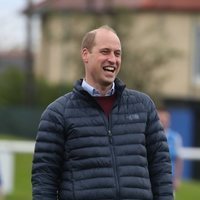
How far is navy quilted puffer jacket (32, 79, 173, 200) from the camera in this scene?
19.4 ft

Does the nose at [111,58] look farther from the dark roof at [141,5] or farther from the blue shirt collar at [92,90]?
the dark roof at [141,5]

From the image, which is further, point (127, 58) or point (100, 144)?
point (127, 58)

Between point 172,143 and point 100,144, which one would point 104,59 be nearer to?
point 100,144

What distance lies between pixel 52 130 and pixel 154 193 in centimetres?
72

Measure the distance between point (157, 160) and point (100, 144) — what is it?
0.40m

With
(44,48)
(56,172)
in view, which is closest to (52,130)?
(56,172)

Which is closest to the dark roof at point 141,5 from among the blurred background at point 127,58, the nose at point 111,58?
Result: the blurred background at point 127,58

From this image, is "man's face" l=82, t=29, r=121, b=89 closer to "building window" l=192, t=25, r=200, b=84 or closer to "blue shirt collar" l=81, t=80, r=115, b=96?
"blue shirt collar" l=81, t=80, r=115, b=96

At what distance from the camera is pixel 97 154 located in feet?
19.4

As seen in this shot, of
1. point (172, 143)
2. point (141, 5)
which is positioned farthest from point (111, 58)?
point (141, 5)

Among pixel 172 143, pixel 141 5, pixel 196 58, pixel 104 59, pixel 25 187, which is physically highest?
pixel 141 5

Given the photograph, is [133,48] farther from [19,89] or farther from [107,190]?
[107,190]

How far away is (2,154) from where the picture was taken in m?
17.1


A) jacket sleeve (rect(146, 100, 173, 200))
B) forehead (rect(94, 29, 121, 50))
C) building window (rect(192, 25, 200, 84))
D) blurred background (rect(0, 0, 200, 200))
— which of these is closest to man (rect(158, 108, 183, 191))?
jacket sleeve (rect(146, 100, 173, 200))
